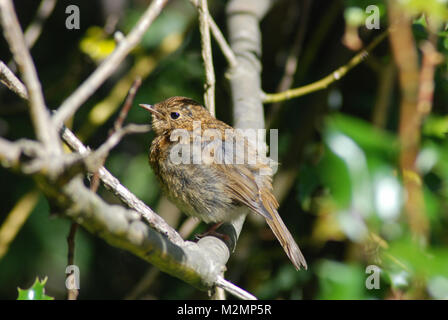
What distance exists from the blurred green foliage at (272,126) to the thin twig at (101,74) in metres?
1.79

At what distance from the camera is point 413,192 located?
297cm

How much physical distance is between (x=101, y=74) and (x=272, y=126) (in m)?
3.21

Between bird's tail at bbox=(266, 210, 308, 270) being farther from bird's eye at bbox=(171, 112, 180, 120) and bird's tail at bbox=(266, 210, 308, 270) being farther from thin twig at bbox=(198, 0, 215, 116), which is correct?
bird's eye at bbox=(171, 112, 180, 120)

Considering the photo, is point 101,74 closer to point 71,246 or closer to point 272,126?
point 71,246

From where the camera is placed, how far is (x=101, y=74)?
5.22 feet

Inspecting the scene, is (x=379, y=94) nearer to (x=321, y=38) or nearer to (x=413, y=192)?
(x=321, y=38)

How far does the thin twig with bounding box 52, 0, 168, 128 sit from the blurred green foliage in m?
1.79

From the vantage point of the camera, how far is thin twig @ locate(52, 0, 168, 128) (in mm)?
1521

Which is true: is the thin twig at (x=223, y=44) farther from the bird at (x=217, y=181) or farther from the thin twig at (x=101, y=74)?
the thin twig at (x=101, y=74)

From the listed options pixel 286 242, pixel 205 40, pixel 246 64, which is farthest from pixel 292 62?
pixel 286 242

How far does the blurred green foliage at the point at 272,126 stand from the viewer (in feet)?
12.2

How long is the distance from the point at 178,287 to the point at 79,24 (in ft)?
8.41

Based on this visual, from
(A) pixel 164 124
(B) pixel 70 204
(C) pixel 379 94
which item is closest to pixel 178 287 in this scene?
(A) pixel 164 124

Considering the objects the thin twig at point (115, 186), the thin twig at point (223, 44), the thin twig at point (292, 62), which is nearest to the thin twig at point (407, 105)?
the thin twig at point (223, 44)
